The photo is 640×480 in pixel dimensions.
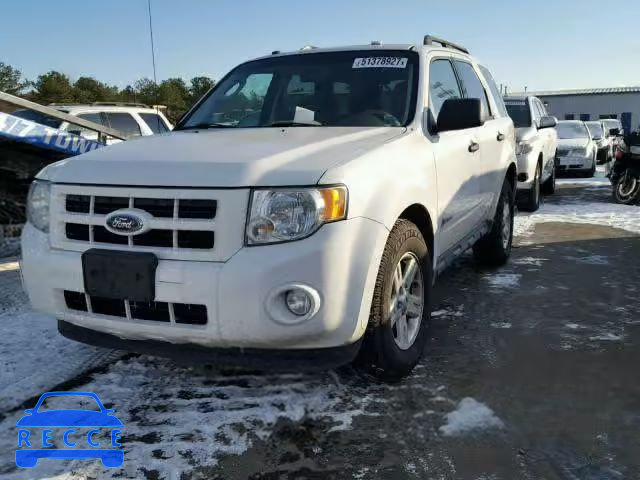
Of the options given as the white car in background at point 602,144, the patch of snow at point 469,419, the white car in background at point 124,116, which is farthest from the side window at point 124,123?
the white car in background at point 602,144

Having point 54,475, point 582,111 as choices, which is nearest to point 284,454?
point 54,475

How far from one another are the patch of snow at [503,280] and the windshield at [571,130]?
1061 centimetres

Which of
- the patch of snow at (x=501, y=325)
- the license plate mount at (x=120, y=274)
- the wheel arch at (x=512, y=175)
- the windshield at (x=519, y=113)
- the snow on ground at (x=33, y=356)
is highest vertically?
→ the windshield at (x=519, y=113)

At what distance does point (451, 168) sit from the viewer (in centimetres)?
402

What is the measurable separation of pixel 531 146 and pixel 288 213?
7.68m

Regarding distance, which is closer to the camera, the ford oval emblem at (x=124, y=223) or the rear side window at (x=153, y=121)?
the ford oval emblem at (x=124, y=223)

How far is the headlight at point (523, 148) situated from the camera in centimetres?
922

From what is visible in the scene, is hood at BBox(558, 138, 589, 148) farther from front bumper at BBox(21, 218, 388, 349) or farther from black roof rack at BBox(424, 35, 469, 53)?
front bumper at BBox(21, 218, 388, 349)

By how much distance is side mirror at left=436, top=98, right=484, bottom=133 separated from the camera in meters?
3.71

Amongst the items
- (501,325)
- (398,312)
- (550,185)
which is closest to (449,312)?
(501,325)

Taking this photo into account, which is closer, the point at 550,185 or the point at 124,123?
the point at 124,123

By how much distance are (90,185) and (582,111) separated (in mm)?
61700

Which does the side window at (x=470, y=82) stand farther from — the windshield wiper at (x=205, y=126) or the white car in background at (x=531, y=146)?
the white car in background at (x=531, y=146)

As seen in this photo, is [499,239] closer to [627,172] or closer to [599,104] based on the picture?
[627,172]
